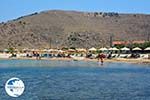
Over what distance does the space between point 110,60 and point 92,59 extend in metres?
9.42

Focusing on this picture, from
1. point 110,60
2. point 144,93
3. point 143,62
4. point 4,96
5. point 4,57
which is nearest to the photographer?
point 4,96

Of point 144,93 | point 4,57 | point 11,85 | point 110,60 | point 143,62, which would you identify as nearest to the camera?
point 11,85

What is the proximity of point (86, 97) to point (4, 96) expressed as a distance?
15.3ft

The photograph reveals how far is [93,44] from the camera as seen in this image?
200 m

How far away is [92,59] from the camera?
115500mm

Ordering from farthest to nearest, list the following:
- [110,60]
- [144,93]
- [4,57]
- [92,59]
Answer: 1. [4,57]
2. [92,59]
3. [110,60]
4. [144,93]

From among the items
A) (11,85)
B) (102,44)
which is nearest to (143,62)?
(11,85)

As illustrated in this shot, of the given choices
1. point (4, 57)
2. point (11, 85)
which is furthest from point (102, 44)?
point (11, 85)

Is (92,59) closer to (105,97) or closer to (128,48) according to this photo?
(128,48)

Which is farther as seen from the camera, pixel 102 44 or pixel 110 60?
pixel 102 44

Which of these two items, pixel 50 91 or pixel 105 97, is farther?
pixel 50 91

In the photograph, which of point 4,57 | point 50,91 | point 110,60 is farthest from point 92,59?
point 50,91

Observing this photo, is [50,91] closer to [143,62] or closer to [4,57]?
[143,62]

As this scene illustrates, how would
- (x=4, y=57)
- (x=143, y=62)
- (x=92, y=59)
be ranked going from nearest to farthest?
1. (x=143, y=62)
2. (x=92, y=59)
3. (x=4, y=57)
